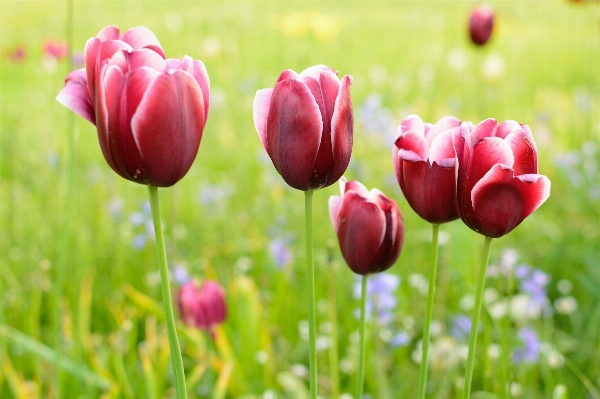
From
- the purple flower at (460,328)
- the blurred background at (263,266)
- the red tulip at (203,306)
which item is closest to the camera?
the red tulip at (203,306)

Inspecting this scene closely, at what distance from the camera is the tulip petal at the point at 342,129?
574 mm

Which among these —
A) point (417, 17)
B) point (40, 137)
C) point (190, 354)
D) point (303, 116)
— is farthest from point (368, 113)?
point (417, 17)

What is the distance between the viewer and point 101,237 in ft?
7.46

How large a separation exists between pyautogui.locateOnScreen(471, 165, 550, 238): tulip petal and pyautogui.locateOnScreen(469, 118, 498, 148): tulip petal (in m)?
0.04

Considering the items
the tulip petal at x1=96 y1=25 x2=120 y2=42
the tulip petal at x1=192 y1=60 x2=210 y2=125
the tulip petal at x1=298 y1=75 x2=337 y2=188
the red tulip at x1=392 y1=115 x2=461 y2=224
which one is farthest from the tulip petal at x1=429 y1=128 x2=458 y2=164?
the tulip petal at x1=96 y1=25 x2=120 y2=42

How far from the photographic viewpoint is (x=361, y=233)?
700 millimetres

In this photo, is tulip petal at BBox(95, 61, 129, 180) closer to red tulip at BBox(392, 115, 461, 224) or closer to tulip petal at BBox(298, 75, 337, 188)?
tulip petal at BBox(298, 75, 337, 188)

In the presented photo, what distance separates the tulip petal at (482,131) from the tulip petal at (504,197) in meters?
0.04

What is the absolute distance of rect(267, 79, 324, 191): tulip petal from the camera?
1.89ft

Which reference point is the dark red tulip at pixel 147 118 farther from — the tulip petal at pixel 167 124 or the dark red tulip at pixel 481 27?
the dark red tulip at pixel 481 27

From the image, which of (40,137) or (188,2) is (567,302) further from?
(188,2)

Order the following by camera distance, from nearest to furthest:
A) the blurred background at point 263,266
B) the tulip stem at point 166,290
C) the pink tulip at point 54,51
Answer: the tulip stem at point 166,290 < the blurred background at point 263,266 < the pink tulip at point 54,51

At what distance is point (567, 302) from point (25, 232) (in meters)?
1.73

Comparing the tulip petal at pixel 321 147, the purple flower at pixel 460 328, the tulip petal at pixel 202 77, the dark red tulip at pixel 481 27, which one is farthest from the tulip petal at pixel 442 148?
the dark red tulip at pixel 481 27
